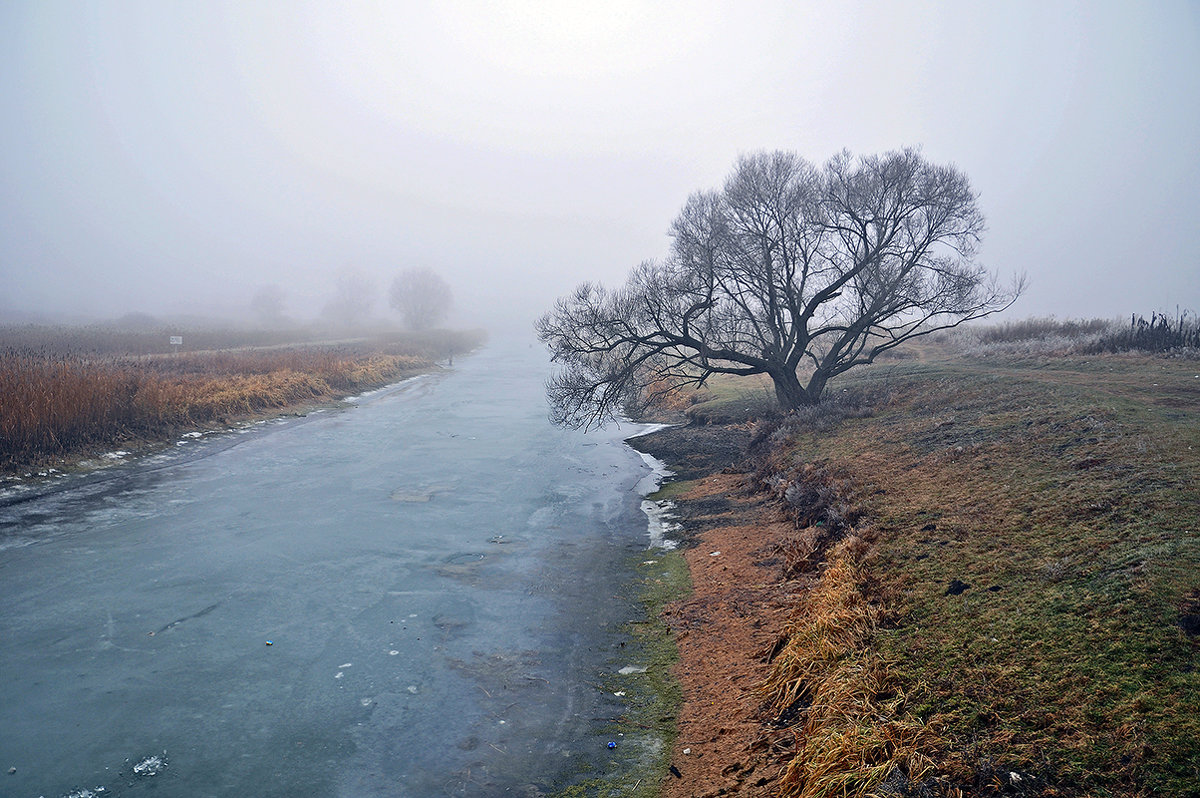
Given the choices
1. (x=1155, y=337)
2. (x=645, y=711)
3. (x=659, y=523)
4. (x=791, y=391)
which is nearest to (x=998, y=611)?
(x=645, y=711)

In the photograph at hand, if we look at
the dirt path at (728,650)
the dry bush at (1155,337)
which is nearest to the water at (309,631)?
the dirt path at (728,650)

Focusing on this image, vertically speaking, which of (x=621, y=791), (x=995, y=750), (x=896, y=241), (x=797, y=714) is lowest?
(x=621, y=791)

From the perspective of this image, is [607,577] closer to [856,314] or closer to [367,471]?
[367,471]

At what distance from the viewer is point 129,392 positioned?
18.7 metres

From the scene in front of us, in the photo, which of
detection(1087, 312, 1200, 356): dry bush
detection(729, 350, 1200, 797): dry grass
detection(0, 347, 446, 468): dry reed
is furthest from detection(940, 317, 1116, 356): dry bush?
detection(0, 347, 446, 468): dry reed

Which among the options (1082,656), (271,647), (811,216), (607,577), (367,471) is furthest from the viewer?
(811,216)

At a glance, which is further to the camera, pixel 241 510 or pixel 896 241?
pixel 896 241

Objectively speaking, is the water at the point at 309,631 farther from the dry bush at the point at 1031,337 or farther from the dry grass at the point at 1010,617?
the dry bush at the point at 1031,337

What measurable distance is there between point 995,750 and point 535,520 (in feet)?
33.9

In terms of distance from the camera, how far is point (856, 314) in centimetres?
2011

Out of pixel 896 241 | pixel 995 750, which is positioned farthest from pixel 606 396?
pixel 995 750

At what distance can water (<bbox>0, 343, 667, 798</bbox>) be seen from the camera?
6170 millimetres

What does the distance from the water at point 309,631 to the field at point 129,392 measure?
5.60ft

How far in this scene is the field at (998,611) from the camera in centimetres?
454
